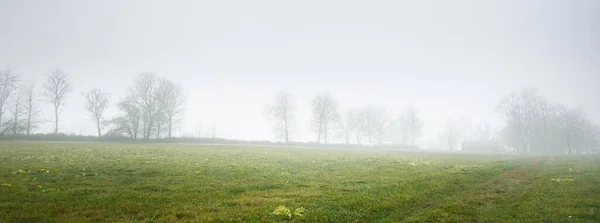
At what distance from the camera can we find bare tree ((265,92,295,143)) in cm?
10715

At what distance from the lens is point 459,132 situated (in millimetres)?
174375

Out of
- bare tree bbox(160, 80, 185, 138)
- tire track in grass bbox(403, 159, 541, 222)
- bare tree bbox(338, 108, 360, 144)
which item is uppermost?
bare tree bbox(160, 80, 185, 138)

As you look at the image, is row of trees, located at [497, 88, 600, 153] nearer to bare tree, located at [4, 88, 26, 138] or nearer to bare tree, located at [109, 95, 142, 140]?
bare tree, located at [109, 95, 142, 140]

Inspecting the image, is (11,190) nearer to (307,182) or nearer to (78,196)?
(78,196)

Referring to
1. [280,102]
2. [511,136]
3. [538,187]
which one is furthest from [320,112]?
[538,187]

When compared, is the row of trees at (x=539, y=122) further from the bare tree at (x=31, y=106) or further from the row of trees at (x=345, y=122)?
the bare tree at (x=31, y=106)

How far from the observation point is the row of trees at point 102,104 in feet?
225

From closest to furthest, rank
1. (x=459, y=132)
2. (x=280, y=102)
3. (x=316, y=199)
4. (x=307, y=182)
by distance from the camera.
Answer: (x=316, y=199)
(x=307, y=182)
(x=280, y=102)
(x=459, y=132)

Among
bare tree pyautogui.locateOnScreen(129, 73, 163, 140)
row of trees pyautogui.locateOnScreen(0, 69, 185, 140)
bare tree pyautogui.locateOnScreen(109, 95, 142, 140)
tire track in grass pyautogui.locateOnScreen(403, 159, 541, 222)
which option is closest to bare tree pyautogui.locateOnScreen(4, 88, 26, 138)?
row of trees pyautogui.locateOnScreen(0, 69, 185, 140)

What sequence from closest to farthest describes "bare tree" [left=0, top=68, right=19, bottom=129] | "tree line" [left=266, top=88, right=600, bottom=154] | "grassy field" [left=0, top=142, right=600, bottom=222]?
"grassy field" [left=0, top=142, right=600, bottom=222] < "bare tree" [left=0, top=68, right=19, bottom=129] < "tree line" [left=266, top=88, right=600, bottom=154]

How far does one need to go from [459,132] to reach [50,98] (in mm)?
189446

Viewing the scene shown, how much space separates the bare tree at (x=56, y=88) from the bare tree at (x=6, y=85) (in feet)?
19.6

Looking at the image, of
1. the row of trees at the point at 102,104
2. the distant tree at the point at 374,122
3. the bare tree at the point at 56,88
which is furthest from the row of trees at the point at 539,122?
the bare tree at the point at 56,88

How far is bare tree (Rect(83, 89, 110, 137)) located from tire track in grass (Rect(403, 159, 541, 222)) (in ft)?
282
